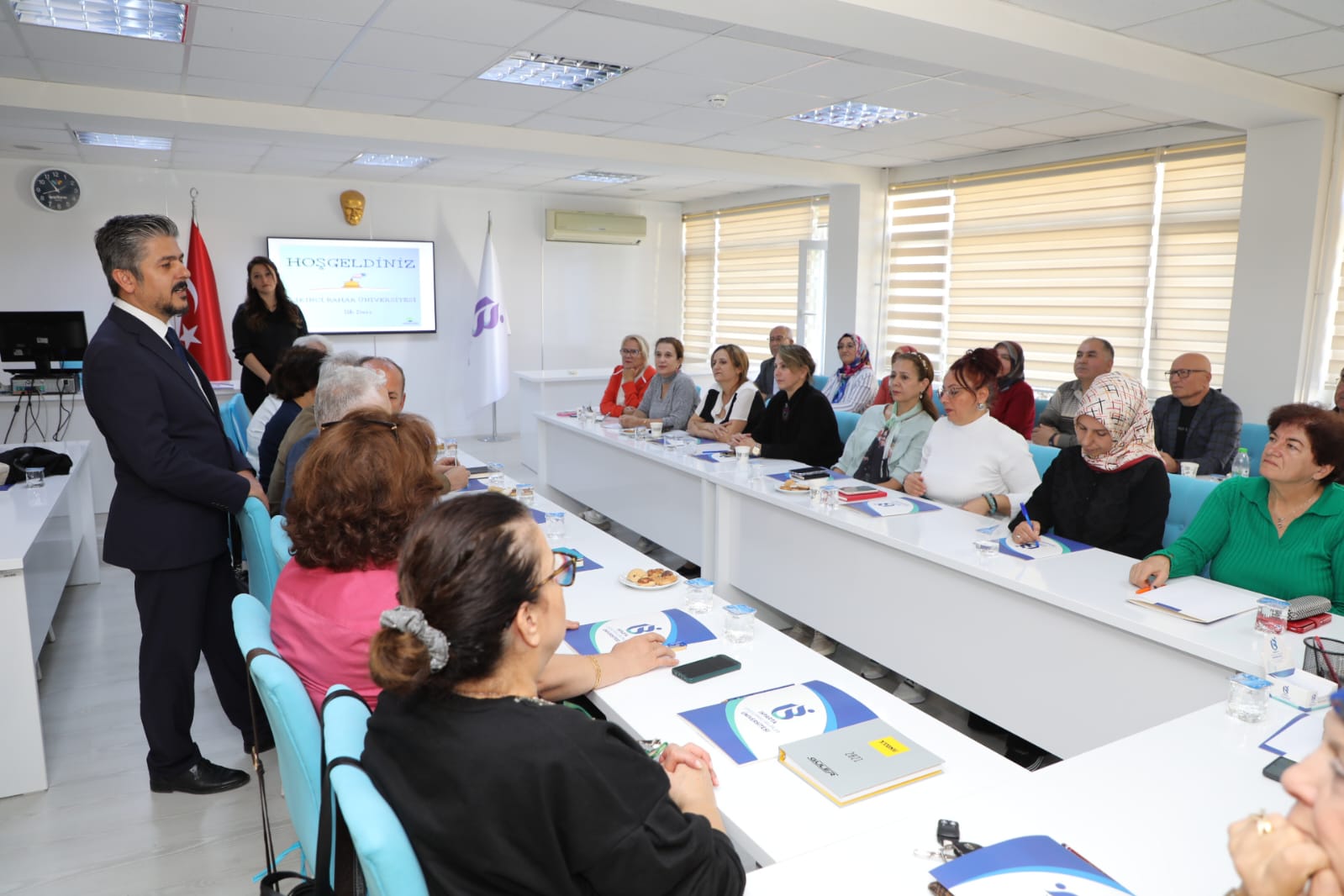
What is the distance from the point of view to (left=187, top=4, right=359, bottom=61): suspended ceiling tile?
3.58 m

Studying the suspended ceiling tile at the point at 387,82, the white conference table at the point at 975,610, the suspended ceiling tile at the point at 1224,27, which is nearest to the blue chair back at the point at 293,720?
the white conference table at the point at 975,610

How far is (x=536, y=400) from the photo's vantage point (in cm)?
769

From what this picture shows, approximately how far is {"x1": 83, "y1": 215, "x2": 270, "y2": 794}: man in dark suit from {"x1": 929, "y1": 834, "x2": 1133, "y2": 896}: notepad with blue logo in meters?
2.21

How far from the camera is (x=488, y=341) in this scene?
8742 millimetres

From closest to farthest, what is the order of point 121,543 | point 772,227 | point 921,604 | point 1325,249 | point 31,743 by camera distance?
1. point 121,543
2. point 31,743
3. point 921,604
4. point 1325,249
5. point 772,227

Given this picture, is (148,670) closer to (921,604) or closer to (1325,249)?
(921,604)

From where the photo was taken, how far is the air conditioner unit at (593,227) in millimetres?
9281

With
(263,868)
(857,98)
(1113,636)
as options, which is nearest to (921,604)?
(1113,636)

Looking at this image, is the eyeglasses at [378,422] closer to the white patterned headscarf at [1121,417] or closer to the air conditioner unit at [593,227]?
the white patterned headscarf at [1121,417]

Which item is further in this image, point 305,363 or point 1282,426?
point 305,363

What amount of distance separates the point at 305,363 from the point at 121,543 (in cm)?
103

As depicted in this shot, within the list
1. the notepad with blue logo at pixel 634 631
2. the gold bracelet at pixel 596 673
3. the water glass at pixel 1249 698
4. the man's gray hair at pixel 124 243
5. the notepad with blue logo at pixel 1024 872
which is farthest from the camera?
the man's gray hair at pixel 124 243

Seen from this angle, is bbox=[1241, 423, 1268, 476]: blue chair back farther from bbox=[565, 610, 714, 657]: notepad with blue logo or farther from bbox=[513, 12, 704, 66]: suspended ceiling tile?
bbox=[565, 610, 714, 657]: notepad with blue logo

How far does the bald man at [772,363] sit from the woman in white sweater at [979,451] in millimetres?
3553
